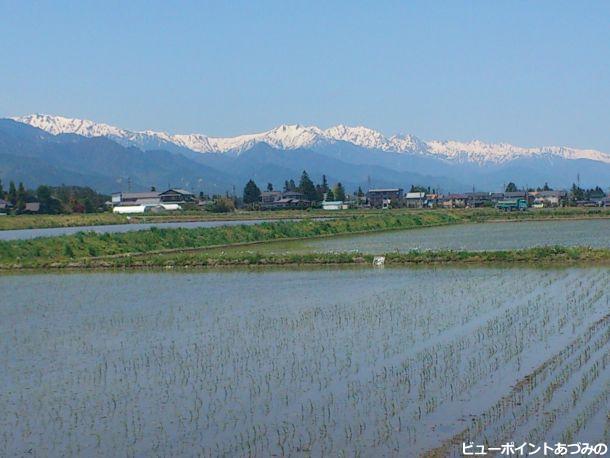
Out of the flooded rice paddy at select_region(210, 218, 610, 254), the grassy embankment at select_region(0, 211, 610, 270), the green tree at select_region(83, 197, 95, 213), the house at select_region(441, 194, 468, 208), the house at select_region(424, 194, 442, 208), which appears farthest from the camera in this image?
the house at select_region(441, 194, 468, 208)

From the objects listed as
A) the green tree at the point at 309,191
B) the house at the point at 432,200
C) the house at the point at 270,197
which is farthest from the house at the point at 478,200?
the house at the point at 270,197

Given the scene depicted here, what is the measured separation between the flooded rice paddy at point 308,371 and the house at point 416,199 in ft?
245

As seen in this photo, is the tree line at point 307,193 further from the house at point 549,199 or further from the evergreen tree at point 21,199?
the evergreen tree at point 21,199

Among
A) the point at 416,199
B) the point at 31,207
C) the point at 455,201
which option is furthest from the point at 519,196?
the point at 31,207

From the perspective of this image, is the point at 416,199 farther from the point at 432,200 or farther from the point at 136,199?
the point at 136,199

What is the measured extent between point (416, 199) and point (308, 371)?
88406 millimetres

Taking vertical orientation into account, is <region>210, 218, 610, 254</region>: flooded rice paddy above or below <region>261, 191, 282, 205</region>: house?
below

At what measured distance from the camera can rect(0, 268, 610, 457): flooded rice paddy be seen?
7602 millimetres

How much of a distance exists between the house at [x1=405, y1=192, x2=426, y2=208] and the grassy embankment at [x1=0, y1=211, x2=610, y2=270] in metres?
48.6

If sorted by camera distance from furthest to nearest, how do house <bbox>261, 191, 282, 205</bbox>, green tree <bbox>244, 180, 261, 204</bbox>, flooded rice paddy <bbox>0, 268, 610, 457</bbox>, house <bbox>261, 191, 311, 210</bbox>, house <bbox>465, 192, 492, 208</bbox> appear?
1. house <bbox>465, 192, 492, 208</bbox>
2. house <bbox>261, 191, 282, 205</bbox>
3. green tree <bbox>244, 180, 261, 204</bbox>
4. house <bbox>261, 191, 311, 210</bbox>
5. flooded rice paddy <bbox>0, 268, 610, 457</bbox>

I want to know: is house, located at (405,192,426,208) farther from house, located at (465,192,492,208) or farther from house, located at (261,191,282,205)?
house, located at (261,191,282,205)

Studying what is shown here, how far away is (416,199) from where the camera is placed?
320ft

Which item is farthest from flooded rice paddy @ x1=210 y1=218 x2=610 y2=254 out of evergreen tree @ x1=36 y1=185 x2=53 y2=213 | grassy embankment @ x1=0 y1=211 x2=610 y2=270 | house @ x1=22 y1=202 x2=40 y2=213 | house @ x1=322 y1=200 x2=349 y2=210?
house @ x1=322 y1=200 x2=349 y2=210

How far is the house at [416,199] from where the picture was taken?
92.6 metres
